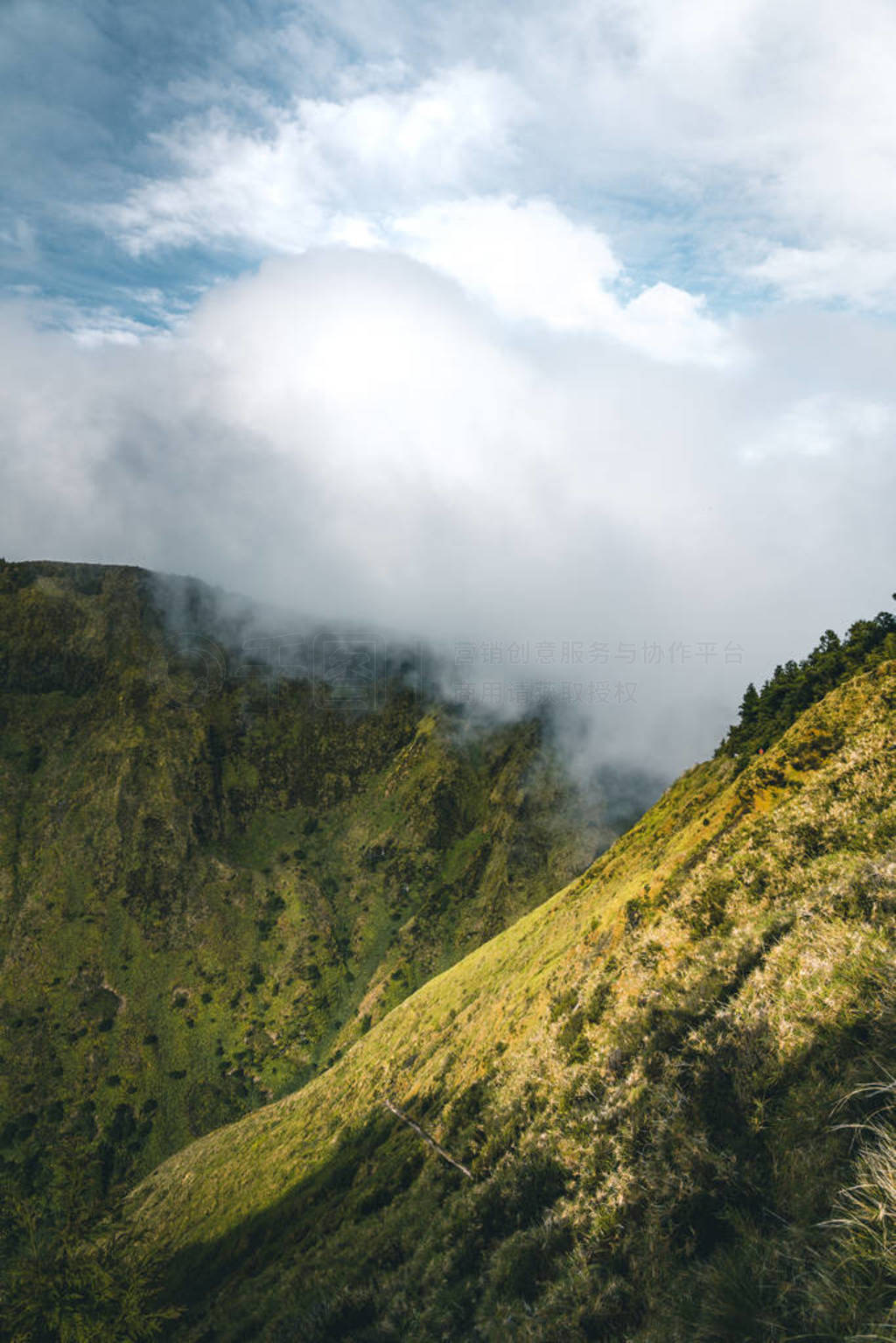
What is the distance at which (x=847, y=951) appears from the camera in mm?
14117

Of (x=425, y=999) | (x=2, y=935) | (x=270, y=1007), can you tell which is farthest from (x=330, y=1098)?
(x=2, y=935)

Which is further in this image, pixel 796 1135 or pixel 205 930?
pixel 205 930

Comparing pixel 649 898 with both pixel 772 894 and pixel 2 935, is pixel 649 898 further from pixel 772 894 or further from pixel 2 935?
pixel 2 935

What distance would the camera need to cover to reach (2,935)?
167 meters

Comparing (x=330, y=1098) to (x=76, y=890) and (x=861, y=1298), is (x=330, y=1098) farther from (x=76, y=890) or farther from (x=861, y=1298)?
(x=76, y=890)

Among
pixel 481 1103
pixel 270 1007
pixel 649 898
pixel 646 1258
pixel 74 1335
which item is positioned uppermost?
pixel 649 898

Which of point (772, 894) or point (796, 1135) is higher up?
point (772, 894)

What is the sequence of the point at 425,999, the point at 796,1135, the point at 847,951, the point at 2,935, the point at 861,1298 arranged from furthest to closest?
the point at 2,935
the point at 425,999
the point at 847,951
the point at 796,1135
the point at 861,1298

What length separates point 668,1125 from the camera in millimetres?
14398

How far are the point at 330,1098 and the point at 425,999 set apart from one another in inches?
632

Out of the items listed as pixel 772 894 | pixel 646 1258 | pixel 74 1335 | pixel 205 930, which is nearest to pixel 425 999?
pixel 74 1335

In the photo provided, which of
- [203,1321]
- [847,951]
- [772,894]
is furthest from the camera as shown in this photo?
[203,1321]

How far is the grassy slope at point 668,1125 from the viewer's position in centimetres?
1066

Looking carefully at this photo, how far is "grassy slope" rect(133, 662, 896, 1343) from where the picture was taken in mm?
10656
